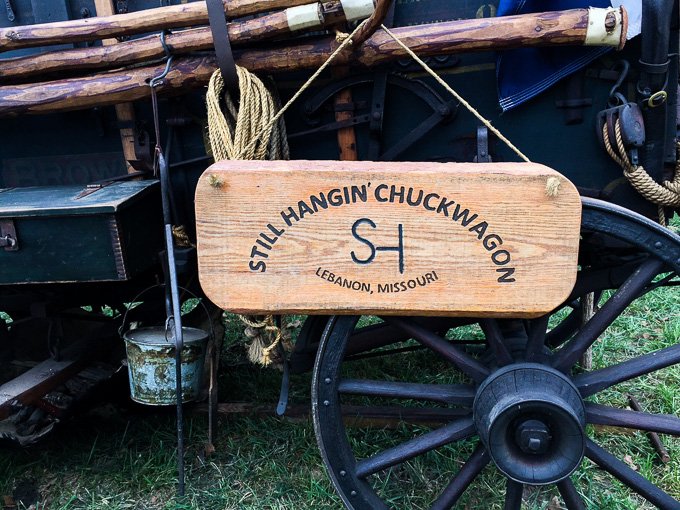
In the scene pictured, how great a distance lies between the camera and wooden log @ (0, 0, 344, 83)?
1947 mm

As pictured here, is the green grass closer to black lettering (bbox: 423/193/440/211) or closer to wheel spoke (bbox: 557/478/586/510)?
wheel spoke (bbox: 557/478/586/510)

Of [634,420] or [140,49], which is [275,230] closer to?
[140,49]

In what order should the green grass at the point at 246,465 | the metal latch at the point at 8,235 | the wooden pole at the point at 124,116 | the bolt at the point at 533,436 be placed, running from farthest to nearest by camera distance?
1. the green grass at the point at 246,465
2. the wooden pole at the point at 124,116
3. the metal latch at the point at 8,235
4. the bolt at the point at 533,436

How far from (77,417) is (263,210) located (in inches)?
70.2

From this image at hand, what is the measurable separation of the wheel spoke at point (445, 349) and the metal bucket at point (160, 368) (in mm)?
831

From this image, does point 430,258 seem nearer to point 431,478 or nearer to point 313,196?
point 313,196

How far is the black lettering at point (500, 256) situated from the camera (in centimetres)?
163

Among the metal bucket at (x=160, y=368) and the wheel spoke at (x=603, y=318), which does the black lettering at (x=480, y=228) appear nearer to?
the wheel spoke at (x=603, y=318)

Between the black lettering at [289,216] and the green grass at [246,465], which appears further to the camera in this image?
the green grass at [246,465]

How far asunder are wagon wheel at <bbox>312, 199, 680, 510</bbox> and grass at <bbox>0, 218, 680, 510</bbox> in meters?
0.45

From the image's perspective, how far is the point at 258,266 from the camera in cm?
168

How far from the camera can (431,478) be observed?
2.43 metres

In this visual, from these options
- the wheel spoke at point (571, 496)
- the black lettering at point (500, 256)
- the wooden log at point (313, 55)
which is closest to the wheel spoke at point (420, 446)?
the wheel spoke at point (571, 496)

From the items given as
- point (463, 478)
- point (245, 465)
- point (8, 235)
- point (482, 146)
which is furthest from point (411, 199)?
point (245, 465)
